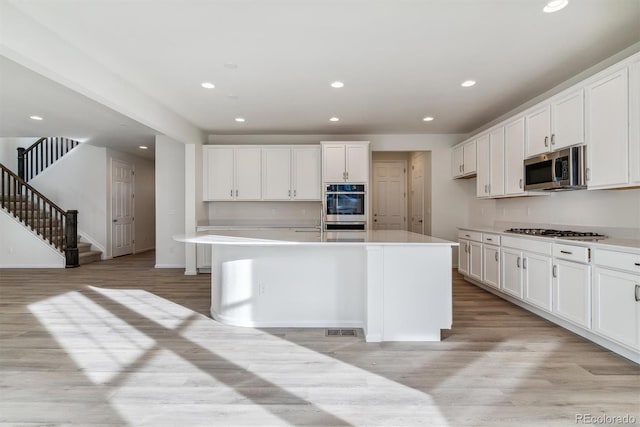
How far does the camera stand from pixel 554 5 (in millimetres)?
2270

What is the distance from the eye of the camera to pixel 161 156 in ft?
20.8

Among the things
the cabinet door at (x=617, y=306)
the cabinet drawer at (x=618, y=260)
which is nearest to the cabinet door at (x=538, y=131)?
the cabinet drawer at (x=618, y=260)

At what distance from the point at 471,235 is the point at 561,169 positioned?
5.80ft

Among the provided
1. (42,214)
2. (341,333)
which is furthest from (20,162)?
(341,333)

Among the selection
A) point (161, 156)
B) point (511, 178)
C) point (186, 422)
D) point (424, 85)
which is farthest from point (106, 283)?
point (511, 178)

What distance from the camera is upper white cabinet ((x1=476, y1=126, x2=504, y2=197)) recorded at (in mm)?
4414

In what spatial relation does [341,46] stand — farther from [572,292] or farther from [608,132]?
[572,292]

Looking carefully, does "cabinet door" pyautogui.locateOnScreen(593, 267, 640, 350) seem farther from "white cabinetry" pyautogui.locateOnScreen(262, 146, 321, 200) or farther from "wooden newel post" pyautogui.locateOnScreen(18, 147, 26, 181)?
"wooden newel post" pyautogui.locateOnScreen(18, 147, 26, 181)

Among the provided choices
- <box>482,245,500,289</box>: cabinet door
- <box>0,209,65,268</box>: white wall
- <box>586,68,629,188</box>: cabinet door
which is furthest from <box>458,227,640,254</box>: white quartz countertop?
<box>0,209,65,268</box>: white wall

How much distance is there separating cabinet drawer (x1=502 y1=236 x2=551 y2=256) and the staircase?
7.63m

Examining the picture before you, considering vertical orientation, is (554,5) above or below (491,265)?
above

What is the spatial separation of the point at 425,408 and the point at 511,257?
2.58 m

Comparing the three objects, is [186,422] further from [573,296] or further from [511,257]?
[511,257]

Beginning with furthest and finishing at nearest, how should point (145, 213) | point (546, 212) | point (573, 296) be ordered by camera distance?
point (145, 213) → point (546, 212) → point (573, 296)
